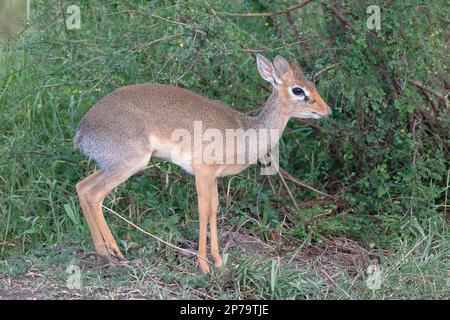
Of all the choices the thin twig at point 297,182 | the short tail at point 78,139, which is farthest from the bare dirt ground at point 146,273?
the short tail at point 78,139

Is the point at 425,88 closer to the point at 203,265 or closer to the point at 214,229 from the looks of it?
the point at 214,229

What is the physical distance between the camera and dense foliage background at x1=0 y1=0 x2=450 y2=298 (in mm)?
6602

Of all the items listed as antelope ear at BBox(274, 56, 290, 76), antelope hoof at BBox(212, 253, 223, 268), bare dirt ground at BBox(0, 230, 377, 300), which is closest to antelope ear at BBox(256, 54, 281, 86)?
antelope ear at BBox(274, 56, 290, 76)

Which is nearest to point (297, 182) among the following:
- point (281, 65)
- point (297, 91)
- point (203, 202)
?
point (297, 91)

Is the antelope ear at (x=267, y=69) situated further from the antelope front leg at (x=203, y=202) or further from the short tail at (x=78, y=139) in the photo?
the short tail at (x=78, y=139)

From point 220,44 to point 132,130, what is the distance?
94 centimetres

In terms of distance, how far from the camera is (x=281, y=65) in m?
6.37

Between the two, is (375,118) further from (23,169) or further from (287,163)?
(23,169)

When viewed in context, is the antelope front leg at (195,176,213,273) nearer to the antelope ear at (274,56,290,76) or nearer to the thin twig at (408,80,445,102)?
the antelope ear at (274,56,290,76)

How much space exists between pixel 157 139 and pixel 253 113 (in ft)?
4.22

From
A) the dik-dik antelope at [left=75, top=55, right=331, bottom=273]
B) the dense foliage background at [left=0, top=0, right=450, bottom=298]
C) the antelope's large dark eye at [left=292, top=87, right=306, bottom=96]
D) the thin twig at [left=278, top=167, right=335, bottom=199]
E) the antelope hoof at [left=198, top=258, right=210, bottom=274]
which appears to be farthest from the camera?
the thin twig at [left=278, top=167, right=335, bottom=199]

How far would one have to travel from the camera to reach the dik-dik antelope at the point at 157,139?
6.08 metres

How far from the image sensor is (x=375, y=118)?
715 cm

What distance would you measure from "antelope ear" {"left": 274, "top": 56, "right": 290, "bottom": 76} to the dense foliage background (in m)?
0.34
